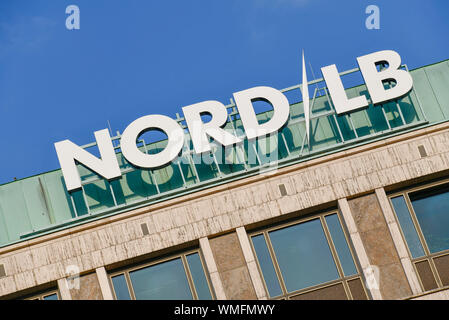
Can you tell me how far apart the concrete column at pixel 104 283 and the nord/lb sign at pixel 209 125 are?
10.8ft

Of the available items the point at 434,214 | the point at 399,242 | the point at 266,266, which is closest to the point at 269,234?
the point at 266,266

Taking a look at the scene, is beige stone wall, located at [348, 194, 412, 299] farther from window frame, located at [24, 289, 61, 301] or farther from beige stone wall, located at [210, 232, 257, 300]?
window frame, located at [24, 289, 61, 301]

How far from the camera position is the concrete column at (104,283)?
22.8 m

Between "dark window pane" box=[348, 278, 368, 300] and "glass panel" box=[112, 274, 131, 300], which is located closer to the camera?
"dark window pane" box=[348, 278, 368, 300]

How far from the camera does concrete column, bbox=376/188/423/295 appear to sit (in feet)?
73.6

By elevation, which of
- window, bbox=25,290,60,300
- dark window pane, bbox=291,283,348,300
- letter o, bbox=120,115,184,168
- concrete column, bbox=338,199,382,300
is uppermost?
letter o, bbox=120,115,184,168

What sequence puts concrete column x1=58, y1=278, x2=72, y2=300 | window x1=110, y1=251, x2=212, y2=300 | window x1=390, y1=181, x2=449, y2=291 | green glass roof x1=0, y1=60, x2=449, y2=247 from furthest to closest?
green glass roof x1=0, y1=60, x2=449, y2=247, window x1=110, y1=251, x2=212, y2=300, window x1=390, y1=181, x2=449, y2=291, concrete column x1=58, y1=278, x2=72, y2=300

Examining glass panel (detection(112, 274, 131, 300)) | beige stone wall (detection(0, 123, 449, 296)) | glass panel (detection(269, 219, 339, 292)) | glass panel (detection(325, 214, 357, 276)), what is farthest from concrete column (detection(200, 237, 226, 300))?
glass panel (detection(325, 214, 357, 276))

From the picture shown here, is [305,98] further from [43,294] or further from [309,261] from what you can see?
[43,294]

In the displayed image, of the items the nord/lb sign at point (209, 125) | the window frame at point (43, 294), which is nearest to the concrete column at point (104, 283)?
the window frame at point (43, 294)

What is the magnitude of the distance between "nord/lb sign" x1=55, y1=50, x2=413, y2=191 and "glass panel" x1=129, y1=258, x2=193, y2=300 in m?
3.56

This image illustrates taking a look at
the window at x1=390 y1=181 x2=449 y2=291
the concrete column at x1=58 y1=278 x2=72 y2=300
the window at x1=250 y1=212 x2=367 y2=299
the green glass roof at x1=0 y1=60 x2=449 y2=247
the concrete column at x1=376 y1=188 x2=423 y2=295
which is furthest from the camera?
the green glass roof at x1=0 y1=60 x2=449 y2=247

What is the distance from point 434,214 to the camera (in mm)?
23875
